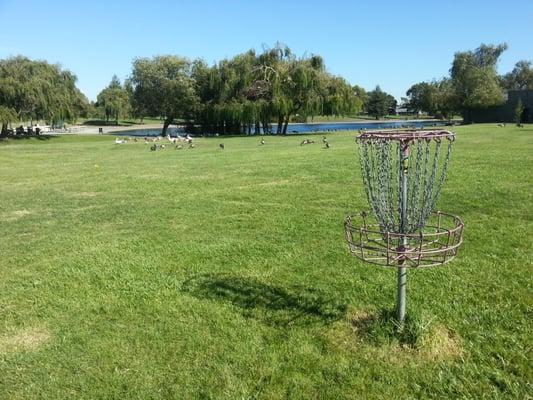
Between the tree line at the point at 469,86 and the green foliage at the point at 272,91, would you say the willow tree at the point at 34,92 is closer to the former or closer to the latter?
the green foliage at the point at 272,91

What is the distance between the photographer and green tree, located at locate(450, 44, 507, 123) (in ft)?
177

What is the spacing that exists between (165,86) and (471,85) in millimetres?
37860

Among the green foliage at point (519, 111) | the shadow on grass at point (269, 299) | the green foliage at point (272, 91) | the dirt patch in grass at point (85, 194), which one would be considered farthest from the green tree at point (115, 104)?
the shadow on grass at point (269, 299)

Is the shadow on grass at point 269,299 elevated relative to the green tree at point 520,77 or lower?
lower

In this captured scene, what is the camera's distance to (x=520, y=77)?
83688 millimetres

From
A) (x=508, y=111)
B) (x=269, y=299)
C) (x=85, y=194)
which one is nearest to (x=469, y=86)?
(x=508, y=111)

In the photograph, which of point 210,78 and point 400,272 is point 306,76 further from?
point 400,272

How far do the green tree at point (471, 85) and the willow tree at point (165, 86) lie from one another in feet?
114

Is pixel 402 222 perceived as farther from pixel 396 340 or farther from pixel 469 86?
pixel 469 86

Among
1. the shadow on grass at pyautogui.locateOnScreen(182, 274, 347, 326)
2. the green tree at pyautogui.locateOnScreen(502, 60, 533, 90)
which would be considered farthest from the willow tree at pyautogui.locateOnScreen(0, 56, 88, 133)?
the green tree at pyautogui.locateOnScreen(502, 60, 533, 90)

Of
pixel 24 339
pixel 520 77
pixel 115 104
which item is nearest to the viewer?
pixel 24 339

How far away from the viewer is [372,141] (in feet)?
10.3

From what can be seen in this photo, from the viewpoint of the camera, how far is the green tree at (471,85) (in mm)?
53875

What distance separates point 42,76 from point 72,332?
35.4 metres
